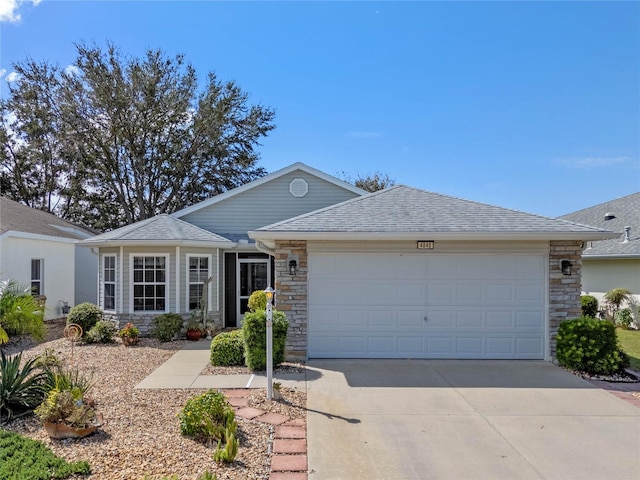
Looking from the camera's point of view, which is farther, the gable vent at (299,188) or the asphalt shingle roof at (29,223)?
the gable vent at (299,188)

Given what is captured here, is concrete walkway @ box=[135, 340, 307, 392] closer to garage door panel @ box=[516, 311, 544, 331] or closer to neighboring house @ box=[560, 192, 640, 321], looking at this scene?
garage door panel @ box=[516, 311, 544, 331]

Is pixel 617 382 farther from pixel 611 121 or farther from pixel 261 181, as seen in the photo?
pixel 261 181

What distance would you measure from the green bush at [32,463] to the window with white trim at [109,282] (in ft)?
25.9

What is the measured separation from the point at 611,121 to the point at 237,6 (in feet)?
36.6

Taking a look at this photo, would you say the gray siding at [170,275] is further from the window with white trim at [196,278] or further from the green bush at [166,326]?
the green bush at [166,326]

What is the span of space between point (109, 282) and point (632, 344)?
14.4m

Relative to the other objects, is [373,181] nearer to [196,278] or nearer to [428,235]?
[196,278]

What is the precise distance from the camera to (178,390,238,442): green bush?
14.3 feet

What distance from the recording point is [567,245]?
813 cm

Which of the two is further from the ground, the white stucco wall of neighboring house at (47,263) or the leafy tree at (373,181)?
the leafy tree at (373,181)

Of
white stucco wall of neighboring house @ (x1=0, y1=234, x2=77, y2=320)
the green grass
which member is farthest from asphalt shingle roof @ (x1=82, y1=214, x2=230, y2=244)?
the green grass

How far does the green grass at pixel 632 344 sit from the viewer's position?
28.0 feet

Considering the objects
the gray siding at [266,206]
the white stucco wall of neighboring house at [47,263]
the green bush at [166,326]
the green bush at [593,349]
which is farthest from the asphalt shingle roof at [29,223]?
the green bush at [593,349]

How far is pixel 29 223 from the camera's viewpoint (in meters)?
14.3
